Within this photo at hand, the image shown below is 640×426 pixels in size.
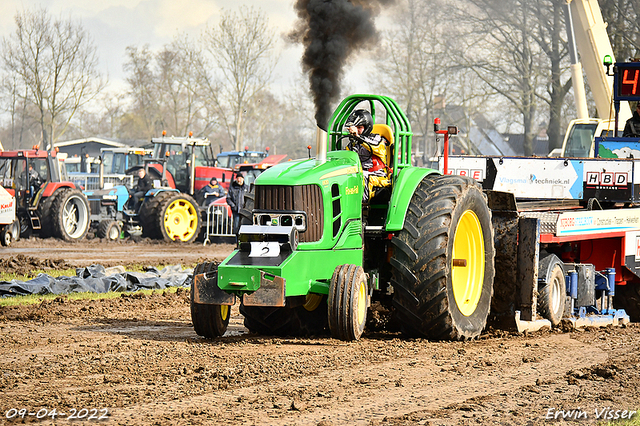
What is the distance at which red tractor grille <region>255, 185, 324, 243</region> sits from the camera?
23.3 feet

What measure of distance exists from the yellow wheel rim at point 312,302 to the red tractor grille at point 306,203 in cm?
72

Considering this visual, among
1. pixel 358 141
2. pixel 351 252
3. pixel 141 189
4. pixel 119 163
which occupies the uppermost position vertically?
pixel 119 163

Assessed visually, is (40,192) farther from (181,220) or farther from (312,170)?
(312,170)

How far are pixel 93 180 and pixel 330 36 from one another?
66.6 ft

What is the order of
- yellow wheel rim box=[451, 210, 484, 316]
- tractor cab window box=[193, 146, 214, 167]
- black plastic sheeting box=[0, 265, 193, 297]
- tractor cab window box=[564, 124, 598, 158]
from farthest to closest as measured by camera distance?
tractor cab window box=[193, 146, 214, 167] → tractor cab window box=[564, 124, 598, 158] → black plastic sheeting box=[0, 265, 193, 297] → yellow wheel rim box=[451, 210, 484, 316]

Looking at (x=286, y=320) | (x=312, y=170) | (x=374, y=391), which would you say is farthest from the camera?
(x=286, y=320)

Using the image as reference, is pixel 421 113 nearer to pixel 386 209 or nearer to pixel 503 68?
pixel 503 68

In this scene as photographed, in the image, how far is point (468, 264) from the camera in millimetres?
8297

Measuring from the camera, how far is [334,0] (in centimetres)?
1002

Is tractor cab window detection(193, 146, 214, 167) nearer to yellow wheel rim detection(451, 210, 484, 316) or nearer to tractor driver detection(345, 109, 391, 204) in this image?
tractor driver detection(345, 109, 391, 204)

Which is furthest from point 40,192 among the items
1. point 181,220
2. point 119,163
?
point 119,163

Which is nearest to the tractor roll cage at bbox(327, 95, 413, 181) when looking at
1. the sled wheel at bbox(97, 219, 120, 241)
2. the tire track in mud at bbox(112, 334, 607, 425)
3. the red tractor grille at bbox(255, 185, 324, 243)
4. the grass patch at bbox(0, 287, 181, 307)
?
the red tractor grille at bbox(255, 185, 324, 243)

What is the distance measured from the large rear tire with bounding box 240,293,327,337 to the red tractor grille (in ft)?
3.49

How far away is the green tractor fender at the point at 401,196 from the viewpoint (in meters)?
7.39
